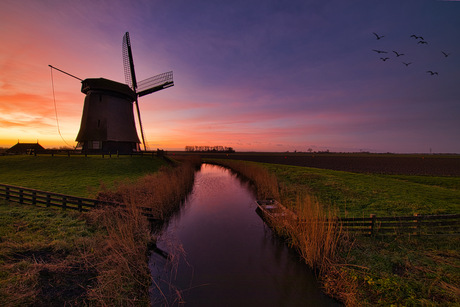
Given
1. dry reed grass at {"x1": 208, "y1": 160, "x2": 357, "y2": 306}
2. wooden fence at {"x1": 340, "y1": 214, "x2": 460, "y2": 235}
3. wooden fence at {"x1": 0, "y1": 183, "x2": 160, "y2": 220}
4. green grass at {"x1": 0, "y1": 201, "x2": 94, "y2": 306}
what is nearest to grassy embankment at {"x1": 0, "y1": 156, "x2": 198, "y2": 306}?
green grass at {"x1": 0, "y1": 201, "x2": 94, "y2": 306}

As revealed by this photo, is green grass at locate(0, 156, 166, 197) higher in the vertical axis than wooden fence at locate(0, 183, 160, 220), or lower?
higher

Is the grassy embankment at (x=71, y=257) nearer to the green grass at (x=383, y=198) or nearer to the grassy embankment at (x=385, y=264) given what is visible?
the grassy embankment at (x=385, y=264)

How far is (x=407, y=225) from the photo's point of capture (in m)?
8.21

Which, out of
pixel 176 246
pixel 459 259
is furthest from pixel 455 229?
pixel 176 246

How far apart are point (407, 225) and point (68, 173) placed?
Result: 86.3ft

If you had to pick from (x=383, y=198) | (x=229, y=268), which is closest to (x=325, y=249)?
(x=229, y=268)

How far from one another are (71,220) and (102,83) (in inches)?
1058

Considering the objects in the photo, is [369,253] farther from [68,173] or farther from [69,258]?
[68,173]

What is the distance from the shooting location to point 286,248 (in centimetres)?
890

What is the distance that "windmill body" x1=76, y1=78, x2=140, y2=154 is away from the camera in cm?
2850

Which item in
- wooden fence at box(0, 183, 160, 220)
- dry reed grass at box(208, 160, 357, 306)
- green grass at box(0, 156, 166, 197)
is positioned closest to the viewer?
dry reed grass at box(208, 160, 357, 306)

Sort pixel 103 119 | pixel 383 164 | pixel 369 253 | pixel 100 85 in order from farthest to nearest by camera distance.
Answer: pixel 383 164, pixel 103 119, pixel 100 85, pixel 369 253

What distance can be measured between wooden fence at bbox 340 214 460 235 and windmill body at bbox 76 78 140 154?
3203cm

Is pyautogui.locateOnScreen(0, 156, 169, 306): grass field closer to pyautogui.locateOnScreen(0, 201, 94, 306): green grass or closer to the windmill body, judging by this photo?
pyautogui.locateOnScreen(0, 201, 94, 306): green grass
